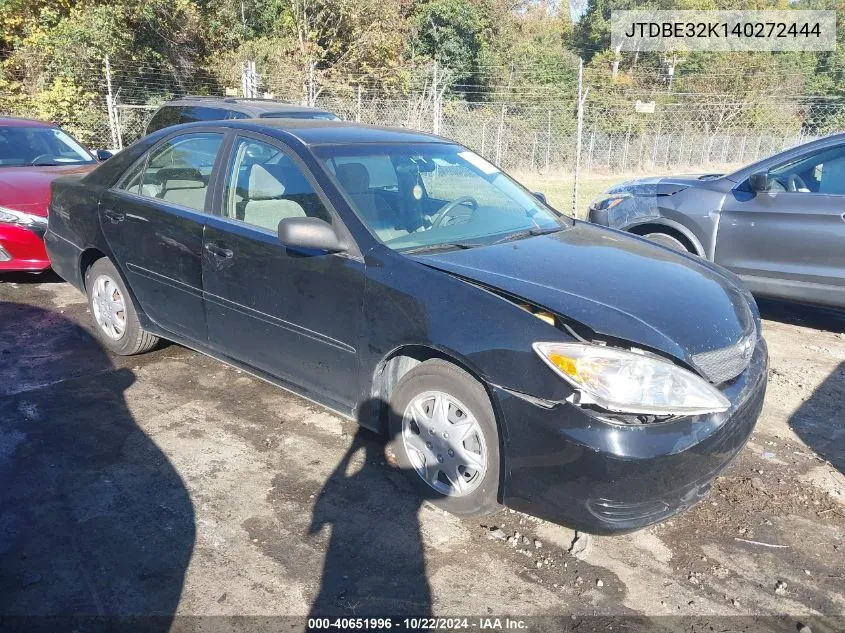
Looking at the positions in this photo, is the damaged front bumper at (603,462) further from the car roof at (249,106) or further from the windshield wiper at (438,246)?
the car roof at (249,106)

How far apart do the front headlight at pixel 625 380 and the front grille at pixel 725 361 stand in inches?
6.2

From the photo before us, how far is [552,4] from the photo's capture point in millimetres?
45594

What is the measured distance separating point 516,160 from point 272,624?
19.1 m

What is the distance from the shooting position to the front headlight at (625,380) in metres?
2.59

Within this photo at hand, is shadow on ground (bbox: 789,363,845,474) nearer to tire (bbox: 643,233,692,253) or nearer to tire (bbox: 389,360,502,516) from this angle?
tire (bbox: 643,233,692,253)

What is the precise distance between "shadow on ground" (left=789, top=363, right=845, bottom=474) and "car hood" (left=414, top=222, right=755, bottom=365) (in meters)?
1.07

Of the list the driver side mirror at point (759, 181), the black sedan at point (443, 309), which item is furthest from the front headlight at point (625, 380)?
the driver side mirror at point (759, 181)

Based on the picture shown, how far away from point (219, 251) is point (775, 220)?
4.41 metres

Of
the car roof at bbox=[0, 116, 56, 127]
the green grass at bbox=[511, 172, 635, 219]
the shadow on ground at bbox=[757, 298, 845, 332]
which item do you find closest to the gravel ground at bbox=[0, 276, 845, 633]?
the shadow on ground at bbox=[757, 298, 845, 332]

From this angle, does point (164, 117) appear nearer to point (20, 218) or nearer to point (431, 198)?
point (20, 218)

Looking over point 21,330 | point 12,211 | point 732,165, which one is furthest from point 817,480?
point 732,165

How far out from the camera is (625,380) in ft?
8.60

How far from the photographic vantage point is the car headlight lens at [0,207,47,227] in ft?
20.3

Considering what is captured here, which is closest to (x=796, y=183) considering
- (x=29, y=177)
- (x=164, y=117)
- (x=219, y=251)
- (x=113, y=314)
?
(x=219, y=251)
